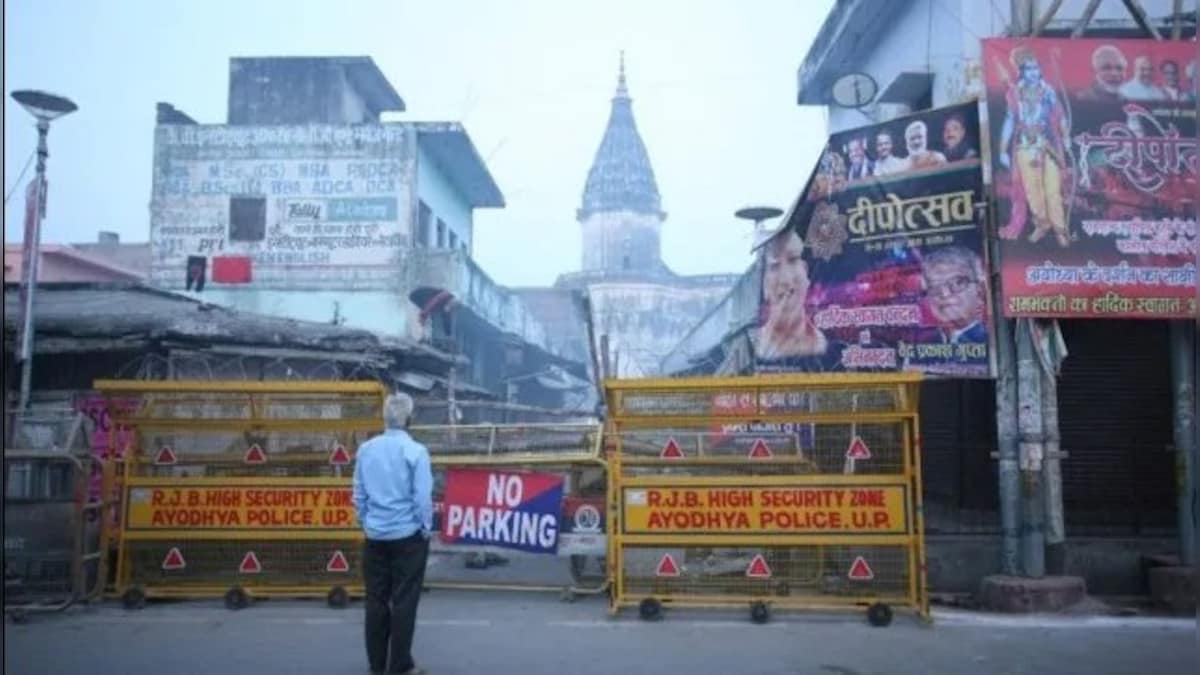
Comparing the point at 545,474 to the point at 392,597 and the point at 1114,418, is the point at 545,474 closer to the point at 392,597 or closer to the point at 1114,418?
the point at 392,597

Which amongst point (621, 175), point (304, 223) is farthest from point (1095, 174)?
point (621, 175)

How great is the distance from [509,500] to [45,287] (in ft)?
37.2

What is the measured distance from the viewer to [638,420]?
755cm

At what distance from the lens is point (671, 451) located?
7699 millimetres

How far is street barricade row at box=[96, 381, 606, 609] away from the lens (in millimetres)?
7844

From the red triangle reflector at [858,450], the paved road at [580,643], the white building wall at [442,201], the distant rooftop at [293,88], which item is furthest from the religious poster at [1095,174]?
the distant rooftop at [293,88]

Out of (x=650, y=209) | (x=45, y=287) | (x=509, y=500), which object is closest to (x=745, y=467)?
(x=509, y=500)

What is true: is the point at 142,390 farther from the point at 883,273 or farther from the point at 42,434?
the point at 883,273

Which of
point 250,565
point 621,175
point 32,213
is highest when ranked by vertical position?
point 621,175

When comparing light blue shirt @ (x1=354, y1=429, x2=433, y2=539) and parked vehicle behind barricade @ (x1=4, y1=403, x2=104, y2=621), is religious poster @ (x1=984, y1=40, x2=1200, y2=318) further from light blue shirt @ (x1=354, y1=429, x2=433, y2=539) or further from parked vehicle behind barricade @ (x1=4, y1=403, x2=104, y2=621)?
parked vehicle behind barricade @ (x1=4, y1=403, x2=104, y2=621)

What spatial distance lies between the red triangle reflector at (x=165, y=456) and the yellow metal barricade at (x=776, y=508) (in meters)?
4.02

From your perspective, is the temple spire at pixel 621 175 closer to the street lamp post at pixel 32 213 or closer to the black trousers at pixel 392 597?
the street lamp post at pixel 32 213

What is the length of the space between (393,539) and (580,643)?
1.77 m

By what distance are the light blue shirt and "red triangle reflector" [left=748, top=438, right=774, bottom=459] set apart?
10.6 ft
